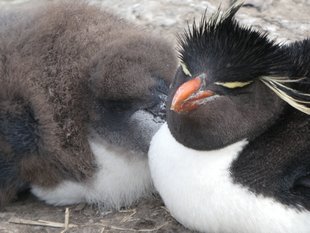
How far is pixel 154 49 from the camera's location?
3717 millimetres

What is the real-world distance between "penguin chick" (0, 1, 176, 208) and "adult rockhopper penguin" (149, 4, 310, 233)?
0.48 metres

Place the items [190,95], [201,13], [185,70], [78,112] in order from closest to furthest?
1. [190,95]
2. [185,70]
3. [78,112]
4. [201,13]

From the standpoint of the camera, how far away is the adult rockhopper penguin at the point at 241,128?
2.94 meters

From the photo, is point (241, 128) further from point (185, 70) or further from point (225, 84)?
point (185, 70)

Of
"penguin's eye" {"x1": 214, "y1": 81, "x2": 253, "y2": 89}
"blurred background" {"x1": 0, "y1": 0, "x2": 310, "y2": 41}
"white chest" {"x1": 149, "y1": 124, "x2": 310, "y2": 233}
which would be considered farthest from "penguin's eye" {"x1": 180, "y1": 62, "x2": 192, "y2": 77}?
"blurred background" {"x1": 0, "y1": 0, "x2": 310, "y2": 41}

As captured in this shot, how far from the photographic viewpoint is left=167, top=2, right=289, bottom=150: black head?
9.60 ft

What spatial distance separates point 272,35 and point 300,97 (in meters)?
2.02

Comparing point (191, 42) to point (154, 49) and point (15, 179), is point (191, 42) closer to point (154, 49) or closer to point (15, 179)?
point (154, 49)

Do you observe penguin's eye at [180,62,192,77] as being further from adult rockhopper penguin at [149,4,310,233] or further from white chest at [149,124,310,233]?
white chest at [149,124,310,233]

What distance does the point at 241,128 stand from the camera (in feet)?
10.0

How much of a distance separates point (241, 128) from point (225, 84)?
9.1 inches

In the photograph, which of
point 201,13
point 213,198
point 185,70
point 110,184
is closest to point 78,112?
point 110,184

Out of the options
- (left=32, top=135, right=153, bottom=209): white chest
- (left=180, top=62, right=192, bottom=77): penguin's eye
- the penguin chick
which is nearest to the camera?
(left=180, top=62, right=192, bottom=77): penguin's eye

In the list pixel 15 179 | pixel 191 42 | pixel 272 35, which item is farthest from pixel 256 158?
pixel 272 35
